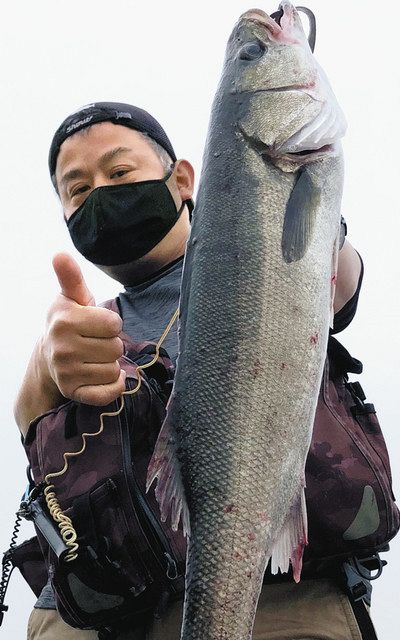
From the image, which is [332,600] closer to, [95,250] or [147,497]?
[147,497]

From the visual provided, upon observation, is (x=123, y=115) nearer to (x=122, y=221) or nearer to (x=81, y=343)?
(x=122, y=221)

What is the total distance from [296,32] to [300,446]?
1838 millimetres

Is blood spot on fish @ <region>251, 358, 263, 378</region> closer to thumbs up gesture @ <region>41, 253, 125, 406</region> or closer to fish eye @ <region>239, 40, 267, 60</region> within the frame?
thumbs up gesture @ <region>41, 253, 125, 406</region>

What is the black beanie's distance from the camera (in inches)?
177

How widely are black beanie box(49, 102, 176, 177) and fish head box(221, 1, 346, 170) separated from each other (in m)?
1.11

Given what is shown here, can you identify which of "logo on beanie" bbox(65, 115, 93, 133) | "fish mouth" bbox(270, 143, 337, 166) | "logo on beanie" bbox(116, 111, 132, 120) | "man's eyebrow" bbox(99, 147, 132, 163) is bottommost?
"man's eyebrow" bbox(99, 147, 132, 163)

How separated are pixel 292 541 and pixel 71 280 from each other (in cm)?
121

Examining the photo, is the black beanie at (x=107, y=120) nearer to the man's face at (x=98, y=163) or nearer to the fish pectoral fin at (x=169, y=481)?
the man's face at (x=98, y=163)

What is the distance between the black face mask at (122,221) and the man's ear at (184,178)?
209 mm

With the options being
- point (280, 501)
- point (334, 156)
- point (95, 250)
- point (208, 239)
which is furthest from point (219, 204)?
point (95, 250)

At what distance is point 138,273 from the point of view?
4465 mm

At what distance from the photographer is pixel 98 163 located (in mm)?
4293

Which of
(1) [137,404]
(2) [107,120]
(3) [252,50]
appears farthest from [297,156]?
(2) [107,120]

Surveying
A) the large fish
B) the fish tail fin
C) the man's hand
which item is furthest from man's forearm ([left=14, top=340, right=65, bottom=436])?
the fish tail fin
